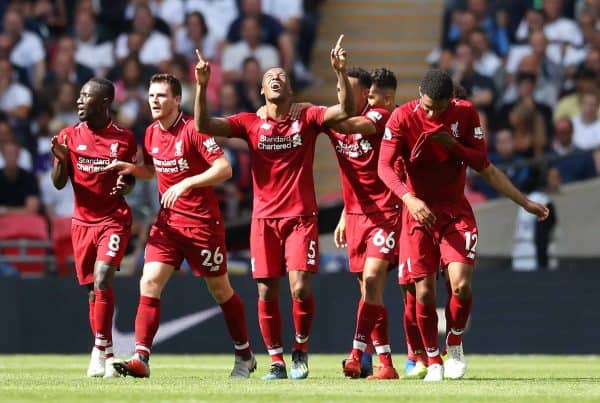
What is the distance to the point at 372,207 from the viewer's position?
13.0 metres

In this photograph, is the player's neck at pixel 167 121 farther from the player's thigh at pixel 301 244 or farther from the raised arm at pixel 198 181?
the player's thigh at pixel 301 244

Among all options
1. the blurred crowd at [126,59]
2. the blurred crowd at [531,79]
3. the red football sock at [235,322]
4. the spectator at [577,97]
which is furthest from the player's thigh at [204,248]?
the spectator at [577,97]

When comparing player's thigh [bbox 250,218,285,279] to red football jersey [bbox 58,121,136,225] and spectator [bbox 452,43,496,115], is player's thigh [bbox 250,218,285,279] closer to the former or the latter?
red football jersey [bbox 58,121,136,225]

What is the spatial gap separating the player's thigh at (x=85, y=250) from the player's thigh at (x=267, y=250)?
1.47 metres

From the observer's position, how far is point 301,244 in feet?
40.0

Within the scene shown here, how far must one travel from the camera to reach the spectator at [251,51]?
76.8ft

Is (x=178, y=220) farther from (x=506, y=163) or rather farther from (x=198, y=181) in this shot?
(x=506, y=163)

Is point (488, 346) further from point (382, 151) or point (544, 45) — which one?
point (382, 151)

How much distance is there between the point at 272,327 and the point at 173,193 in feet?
4.45

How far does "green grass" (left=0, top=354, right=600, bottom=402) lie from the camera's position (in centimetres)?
1023

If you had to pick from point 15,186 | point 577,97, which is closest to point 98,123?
point 15,186

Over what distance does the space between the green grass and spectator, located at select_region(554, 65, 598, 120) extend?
292 inches

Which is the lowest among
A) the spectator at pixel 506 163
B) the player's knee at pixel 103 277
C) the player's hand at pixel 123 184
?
the spectator at pixel 506 163

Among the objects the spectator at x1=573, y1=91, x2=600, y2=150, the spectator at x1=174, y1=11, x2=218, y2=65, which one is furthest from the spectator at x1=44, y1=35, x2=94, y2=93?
the spectator at x1=573, y1=91, x2=600, y2=150
